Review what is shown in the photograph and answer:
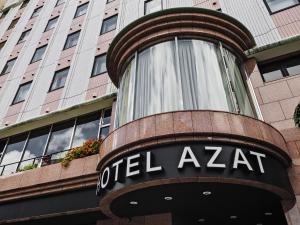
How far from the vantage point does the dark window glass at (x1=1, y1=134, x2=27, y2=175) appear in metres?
14.2

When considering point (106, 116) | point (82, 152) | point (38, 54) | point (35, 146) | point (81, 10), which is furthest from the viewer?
point (81, 10)

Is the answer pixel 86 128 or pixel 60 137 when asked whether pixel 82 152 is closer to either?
pixel 86 128

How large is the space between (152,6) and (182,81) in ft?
34.2

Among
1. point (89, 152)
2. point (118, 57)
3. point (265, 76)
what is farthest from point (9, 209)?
point (265, 76)

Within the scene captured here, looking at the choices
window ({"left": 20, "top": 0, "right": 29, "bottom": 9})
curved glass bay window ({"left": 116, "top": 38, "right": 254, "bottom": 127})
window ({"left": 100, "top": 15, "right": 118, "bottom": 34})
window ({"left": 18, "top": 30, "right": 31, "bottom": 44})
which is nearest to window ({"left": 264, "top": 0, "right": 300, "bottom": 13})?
curved glass bay window ({"left": 116, "top": 38, "right": 254, "bottom": 127})

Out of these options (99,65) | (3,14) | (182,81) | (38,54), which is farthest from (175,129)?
(3,14)

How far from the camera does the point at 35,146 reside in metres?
14.6

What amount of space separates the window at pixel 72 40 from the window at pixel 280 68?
41.6 ft

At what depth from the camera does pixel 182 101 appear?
8.02m

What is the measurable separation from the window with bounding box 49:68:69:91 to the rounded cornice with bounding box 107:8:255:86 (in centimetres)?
758

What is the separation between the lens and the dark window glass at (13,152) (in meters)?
14.2

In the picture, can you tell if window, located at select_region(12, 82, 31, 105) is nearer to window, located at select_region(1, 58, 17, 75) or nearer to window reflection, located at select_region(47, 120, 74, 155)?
window, located at select_region(1, 58, 17, 75)

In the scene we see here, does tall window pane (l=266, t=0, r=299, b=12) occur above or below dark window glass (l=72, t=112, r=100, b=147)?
above

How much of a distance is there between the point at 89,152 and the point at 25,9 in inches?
873
